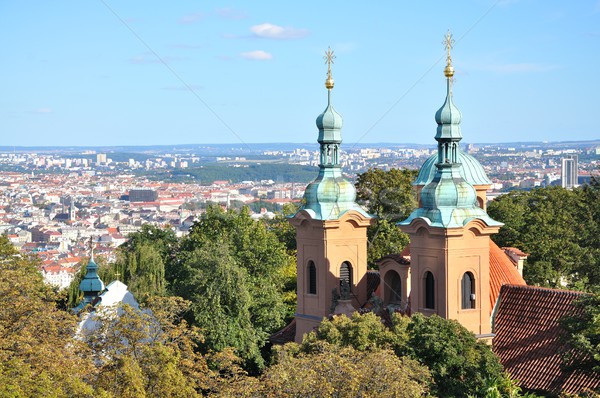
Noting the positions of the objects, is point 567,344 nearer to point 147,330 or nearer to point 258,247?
point 147,330

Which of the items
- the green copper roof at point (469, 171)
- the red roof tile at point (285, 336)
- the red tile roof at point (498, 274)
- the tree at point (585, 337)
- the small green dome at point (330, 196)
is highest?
the green copper roof at point (469, 171)

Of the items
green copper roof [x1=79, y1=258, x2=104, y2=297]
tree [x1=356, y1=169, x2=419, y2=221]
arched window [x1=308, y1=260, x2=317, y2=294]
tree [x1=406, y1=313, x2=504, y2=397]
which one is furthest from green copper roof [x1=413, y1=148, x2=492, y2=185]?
green copper roof [x1=79, y1=258, x2=104, y2=297]

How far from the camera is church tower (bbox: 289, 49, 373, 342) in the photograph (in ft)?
112

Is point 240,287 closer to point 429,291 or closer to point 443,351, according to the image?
point 429,291

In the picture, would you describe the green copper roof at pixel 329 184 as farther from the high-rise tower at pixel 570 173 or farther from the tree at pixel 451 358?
the high-rise tower at pixel 570 173

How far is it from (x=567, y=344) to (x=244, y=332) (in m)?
14.3

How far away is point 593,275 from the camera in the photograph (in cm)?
4375

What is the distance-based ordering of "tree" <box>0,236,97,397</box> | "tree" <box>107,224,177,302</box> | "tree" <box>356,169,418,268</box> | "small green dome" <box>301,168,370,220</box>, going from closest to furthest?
1. "tree" <box>0,236,97,397</box>
2. "small green dome" <box>301,168,370,220</box>
3. "tree" <box>107,224,177,302</box>
4. "tree" <box>356,169,418,268</box>

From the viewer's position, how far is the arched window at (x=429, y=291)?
102 feet

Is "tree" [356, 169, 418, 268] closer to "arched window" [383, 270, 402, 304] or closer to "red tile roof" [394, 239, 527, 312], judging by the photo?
"arched window" [383, 270, 402, 304]

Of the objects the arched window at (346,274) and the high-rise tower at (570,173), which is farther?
the high-rise tower at (570,173)

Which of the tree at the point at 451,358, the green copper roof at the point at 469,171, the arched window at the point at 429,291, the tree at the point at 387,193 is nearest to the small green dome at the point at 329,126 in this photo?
the green copper roof at the point at 469,171

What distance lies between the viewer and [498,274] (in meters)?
32.2

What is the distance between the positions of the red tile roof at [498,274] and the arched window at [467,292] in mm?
839
